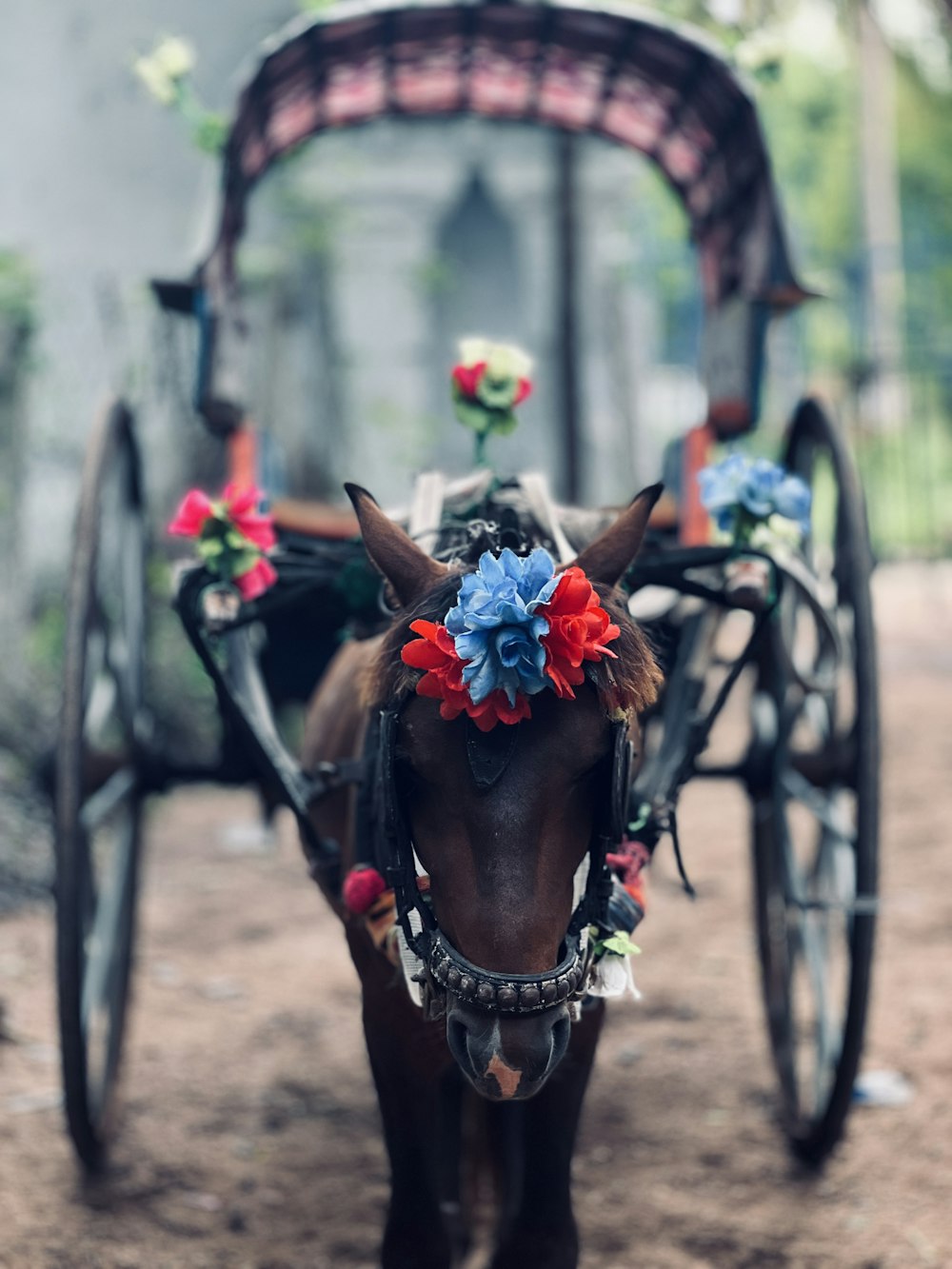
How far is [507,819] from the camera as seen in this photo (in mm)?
1716

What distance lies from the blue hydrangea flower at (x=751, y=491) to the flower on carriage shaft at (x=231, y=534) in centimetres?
83

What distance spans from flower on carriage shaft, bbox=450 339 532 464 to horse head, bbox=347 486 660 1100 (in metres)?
0.84

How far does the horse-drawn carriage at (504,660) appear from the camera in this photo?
5.72 feet

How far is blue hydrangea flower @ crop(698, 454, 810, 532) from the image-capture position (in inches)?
98.0

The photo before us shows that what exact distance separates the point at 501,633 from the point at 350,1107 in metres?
2.32

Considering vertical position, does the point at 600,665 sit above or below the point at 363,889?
above

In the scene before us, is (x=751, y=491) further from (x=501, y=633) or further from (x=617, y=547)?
(x=501, y=633)

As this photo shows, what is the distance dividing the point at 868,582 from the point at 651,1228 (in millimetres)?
1507

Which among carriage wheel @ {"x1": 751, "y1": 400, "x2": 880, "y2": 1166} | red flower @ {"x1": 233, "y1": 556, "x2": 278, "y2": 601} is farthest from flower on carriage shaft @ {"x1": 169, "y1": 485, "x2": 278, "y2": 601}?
carriage wheel @ {"x1": 751, "y1": 400, "x2": 880, "y2": 1166}

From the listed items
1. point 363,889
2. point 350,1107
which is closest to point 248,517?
point 363,889

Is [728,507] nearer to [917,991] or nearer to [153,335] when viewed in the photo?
[917,991]

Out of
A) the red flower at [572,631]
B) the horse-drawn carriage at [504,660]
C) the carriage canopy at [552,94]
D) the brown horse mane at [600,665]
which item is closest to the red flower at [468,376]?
the horse-drawn carriage at [504,660]

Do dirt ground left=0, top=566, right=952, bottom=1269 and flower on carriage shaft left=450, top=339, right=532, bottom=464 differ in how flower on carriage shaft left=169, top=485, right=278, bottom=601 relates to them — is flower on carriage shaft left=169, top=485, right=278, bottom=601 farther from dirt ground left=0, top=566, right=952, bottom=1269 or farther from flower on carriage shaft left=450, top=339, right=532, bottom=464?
dirt ground left=0, top=566, right=952, bottom=1269

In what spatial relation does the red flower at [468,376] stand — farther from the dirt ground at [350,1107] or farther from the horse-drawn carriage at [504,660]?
the dirt ground at [350,1107]
